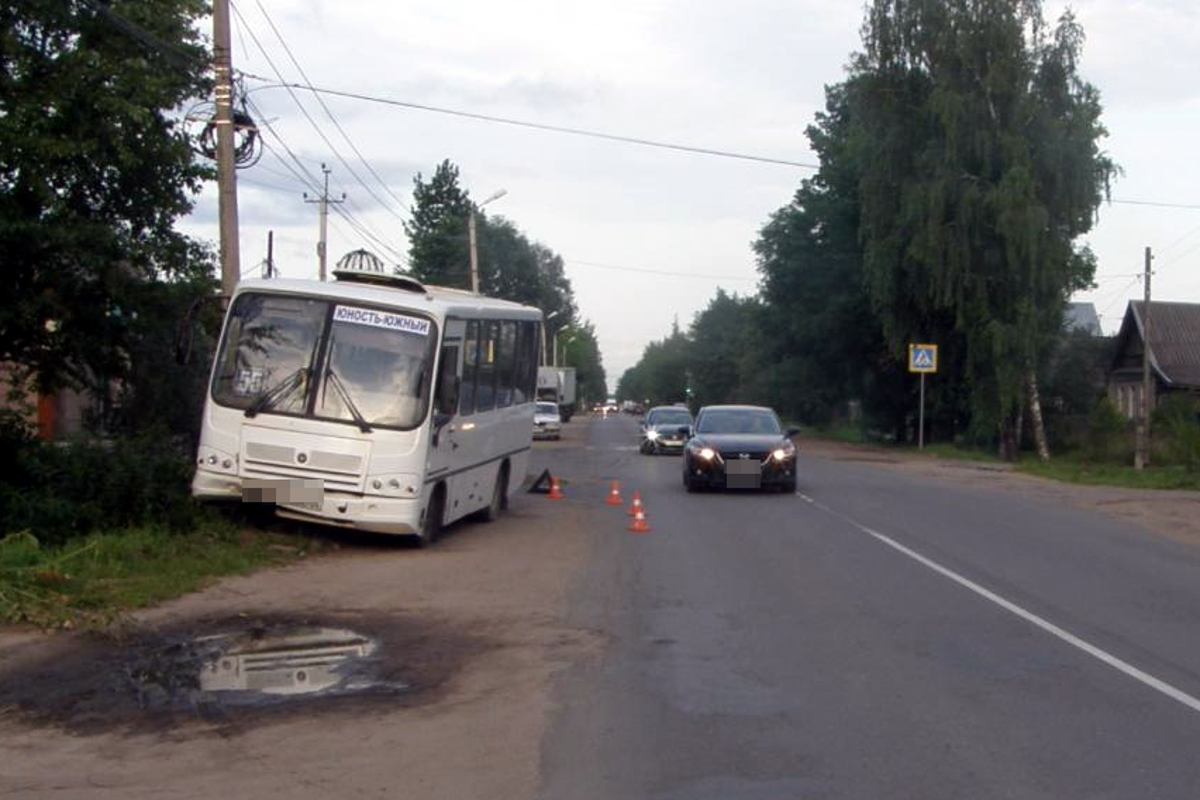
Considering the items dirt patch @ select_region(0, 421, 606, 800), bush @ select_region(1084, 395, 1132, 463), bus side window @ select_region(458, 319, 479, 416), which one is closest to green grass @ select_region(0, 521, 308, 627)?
dirt patch @ select_region(0, 421, 606, 800)

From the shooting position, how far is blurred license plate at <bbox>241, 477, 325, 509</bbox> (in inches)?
592

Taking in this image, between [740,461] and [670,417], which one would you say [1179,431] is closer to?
[740,461]

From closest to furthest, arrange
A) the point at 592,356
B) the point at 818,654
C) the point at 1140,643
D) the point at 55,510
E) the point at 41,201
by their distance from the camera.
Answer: the point at 818,654 < the point at 1140,643 < the point at 55,510 < the point at 41,201 < the point at 592,356

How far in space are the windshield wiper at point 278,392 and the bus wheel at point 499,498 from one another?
195 inches

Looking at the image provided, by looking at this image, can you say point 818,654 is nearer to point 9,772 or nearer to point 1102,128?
point 9,772

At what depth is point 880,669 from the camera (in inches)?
371

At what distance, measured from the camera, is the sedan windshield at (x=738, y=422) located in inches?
1013

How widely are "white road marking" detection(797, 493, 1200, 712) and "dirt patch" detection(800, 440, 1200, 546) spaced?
4.99 meters

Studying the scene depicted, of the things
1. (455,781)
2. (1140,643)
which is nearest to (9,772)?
(455,781)

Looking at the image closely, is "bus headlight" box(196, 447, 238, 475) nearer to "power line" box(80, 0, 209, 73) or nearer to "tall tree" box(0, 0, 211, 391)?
"tall tree" box(0, 0, 211, 391)

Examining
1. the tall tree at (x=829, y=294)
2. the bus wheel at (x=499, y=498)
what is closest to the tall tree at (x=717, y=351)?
the tall tree at (x=829, y=294)

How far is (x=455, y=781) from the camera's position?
6.74 metres

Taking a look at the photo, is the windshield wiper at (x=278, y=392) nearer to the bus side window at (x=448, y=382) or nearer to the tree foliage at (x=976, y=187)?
the bus side window at (x=448, y=382)

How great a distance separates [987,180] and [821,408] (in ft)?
89.5
